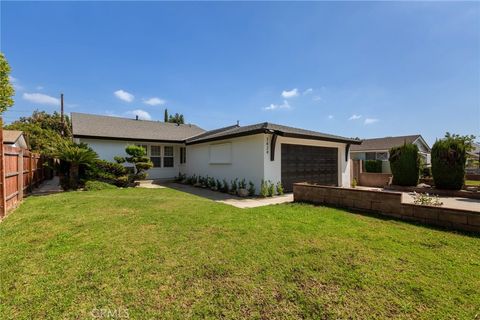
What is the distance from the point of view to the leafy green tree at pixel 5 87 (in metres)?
16.5

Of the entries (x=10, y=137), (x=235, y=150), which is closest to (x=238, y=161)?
(x=235, y=150)

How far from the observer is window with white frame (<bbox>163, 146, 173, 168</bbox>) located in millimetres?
16281

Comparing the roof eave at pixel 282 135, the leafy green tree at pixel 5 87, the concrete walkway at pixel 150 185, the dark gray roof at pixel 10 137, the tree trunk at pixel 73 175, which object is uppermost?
the leafy green tree at pixel 5 87

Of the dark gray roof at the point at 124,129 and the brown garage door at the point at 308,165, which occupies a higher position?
the dark gray roof at the point at 124,129

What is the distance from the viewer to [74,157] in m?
10.3

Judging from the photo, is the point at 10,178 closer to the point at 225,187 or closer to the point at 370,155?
the point at 225,187

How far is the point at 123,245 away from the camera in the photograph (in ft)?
12.3

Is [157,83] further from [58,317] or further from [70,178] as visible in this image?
[58,317]

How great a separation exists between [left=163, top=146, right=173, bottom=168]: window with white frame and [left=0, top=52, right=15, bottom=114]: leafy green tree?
13.2 m

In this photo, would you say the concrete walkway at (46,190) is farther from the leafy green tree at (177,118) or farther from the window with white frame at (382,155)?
the leafy green tree at (177,118)

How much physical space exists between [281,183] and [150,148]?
10.3m

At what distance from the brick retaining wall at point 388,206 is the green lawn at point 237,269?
0.48 m

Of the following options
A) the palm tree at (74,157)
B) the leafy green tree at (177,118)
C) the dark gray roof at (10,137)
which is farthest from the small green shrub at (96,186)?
the leafy green tree at (177,118)
